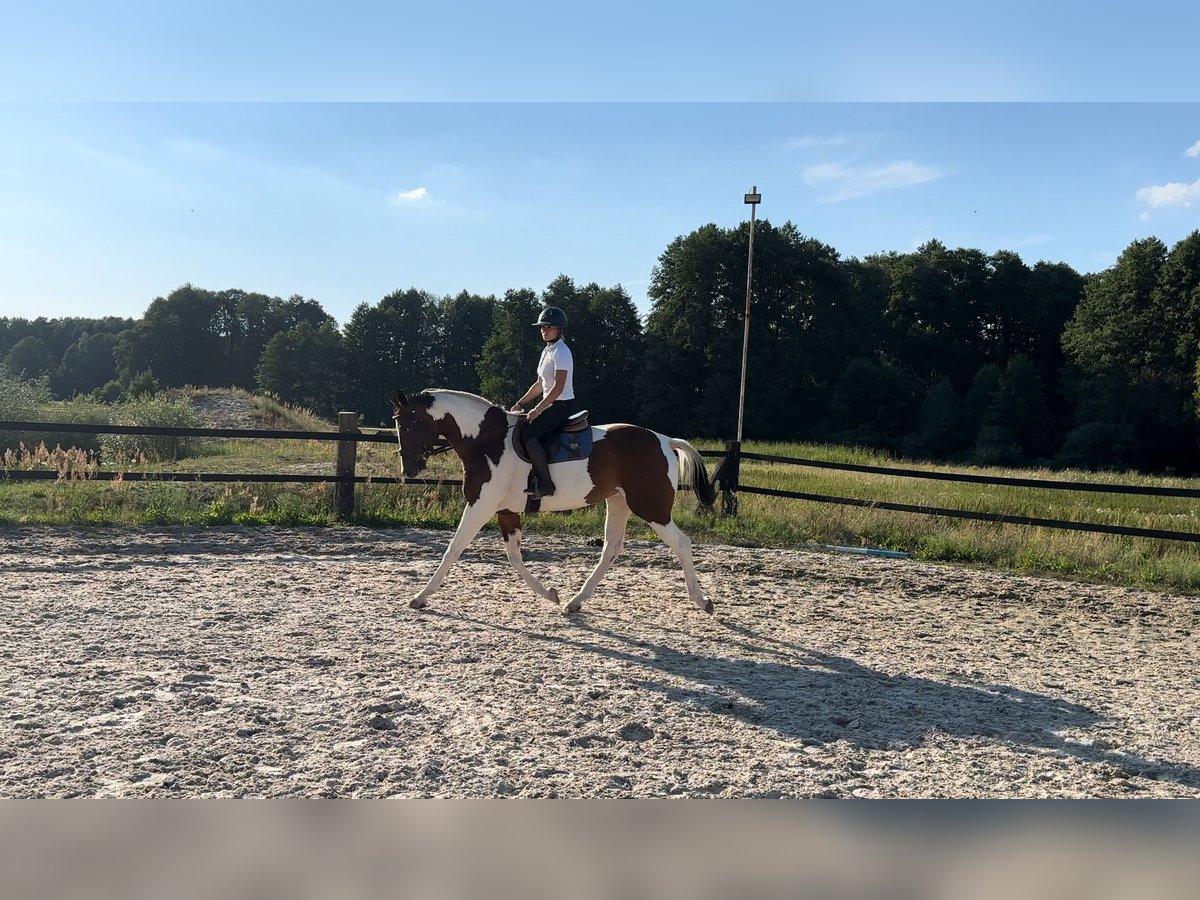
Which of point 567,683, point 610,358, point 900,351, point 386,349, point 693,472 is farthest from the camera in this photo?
point 386,349

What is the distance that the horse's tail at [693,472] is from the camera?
291 inches

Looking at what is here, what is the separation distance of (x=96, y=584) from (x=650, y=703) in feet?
16.5

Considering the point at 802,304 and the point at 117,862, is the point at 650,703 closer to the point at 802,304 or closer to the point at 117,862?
the point at 117,862

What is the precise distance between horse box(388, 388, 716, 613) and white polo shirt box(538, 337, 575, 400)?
43 cm

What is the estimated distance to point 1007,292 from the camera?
171 feet

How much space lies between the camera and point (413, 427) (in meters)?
6.95

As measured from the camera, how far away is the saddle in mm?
6824

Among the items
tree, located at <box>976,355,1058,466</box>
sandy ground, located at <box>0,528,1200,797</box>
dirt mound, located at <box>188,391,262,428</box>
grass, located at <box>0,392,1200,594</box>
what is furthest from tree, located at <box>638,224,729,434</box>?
sandy ground, located at <box>0,528,1200,797</box>

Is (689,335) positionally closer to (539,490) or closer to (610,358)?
(610,358)

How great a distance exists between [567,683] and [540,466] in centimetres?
211

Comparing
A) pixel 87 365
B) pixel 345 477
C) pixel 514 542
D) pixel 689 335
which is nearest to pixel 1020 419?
pixel 689 335

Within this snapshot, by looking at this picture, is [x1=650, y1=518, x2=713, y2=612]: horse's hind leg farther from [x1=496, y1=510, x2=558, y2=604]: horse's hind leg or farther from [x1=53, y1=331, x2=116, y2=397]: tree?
[x1=53, y1=331, x2=116, y2=397]: tree

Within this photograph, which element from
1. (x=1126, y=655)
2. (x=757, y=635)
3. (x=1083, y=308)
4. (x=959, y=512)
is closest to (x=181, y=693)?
(x=757, y=635)

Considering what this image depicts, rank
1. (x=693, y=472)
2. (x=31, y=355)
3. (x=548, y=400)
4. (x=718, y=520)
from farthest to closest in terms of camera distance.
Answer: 1. (x=31, y=355)
2. (x=718, y=520)
3. (x=693, y=472)
4. (x=548, y=400)
